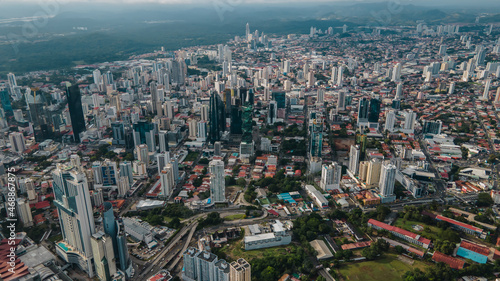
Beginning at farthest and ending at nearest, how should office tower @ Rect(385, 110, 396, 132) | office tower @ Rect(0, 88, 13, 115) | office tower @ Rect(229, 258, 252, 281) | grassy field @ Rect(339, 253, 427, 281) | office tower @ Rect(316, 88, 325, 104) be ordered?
office tower @ Rect(316, 88, 325, 104) < office tower @ Rect(0, 88, 13, 115) < office tower @ Rect(385, 110, 396, 132) < grassy field @ Rect(339, 253, 427, 281) < office tower @ Rect(229, 258, 252, 281)

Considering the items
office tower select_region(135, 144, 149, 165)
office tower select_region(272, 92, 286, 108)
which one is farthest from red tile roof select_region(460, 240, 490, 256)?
office tower select_region(272, 92, 286, 108)

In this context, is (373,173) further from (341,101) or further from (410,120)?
(341,101)

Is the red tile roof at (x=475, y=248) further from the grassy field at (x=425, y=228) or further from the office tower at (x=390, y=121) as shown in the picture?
the office tower at (x=390, y=121)

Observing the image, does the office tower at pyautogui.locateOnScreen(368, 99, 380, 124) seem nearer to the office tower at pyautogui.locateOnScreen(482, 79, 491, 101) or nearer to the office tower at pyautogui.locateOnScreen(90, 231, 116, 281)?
the office tower at pyautogui.locateOnScreen(482, 79, 491, 101)

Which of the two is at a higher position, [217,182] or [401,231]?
[217,182]

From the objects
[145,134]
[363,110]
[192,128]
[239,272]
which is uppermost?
[363,110]

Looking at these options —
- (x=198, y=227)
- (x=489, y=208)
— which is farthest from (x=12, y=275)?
(x=489, y=208)

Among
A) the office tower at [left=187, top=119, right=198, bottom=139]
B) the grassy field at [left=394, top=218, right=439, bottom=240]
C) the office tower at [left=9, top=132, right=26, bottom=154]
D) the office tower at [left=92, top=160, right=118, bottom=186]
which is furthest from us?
the office tower at [left=187, top=119, right=198, bottom=139]

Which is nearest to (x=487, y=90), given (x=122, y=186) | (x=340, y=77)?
(x=340, y=77)
